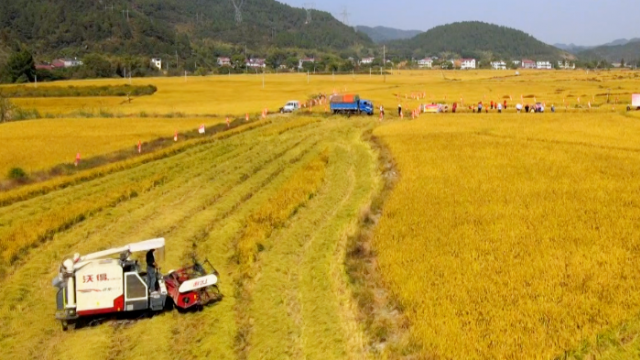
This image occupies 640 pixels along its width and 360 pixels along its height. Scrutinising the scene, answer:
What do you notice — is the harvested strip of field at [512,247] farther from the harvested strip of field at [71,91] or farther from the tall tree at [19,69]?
the tall tree at [19,69]

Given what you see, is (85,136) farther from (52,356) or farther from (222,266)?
(52,356)

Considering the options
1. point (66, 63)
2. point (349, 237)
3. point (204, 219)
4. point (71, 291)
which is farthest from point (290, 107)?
point (66, 63)

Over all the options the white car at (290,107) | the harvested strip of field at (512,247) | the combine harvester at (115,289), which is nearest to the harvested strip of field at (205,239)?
the combine harvester at (115,289)

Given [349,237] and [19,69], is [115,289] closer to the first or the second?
[349,237]

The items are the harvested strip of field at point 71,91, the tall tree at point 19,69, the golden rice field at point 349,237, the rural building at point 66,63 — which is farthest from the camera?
the rural building at point 66,63

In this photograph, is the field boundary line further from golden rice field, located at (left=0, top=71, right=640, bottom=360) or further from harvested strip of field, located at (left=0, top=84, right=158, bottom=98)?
harvested strip of field, located at (left=0, top=84, right=158, bottom=98)

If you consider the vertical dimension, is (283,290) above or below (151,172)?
below

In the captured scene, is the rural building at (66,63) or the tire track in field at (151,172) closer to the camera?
the tire track in field at (151,172)
